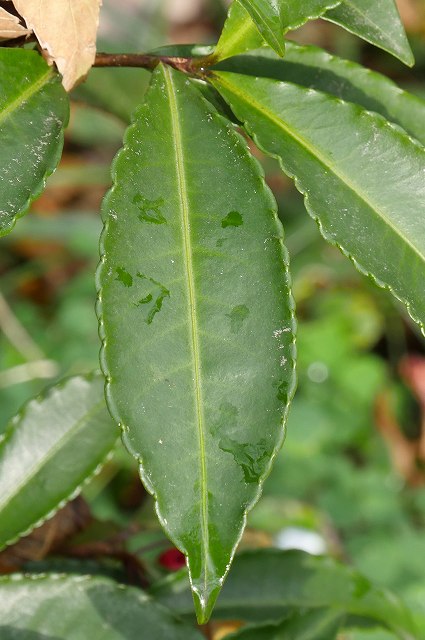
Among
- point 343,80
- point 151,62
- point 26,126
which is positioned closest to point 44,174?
point 26,126

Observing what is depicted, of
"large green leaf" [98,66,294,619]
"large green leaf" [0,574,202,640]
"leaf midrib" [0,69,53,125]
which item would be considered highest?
"leaf midrib" [0,69,53,125]

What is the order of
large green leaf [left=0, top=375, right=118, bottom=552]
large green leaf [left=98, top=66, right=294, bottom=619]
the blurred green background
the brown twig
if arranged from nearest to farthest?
large green leaf [left=98, top=66, right=294, bottom=619] → the brown twig → large green leaf [left=0, top=375, right=118, bottom=552] → the blurred green background

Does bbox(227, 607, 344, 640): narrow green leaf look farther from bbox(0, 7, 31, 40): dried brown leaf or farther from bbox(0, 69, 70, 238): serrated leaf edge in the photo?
bbox(0, 7, 31, 40): dried brown leaf

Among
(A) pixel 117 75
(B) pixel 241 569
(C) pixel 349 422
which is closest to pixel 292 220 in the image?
(C) pixel 349 422

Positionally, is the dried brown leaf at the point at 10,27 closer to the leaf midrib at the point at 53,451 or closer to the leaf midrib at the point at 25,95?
the leaf midrib at the point at 25,95

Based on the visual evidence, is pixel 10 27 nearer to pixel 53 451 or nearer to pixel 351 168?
pixel 351 168

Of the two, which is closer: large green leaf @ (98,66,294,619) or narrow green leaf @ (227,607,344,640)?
large green leaf @ (98,66,294,619)

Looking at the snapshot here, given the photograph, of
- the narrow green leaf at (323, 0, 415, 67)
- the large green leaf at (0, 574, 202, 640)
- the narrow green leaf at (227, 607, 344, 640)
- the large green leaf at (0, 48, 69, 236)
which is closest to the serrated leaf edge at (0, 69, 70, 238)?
the large green leaf at (0, 48, 69, 236)
